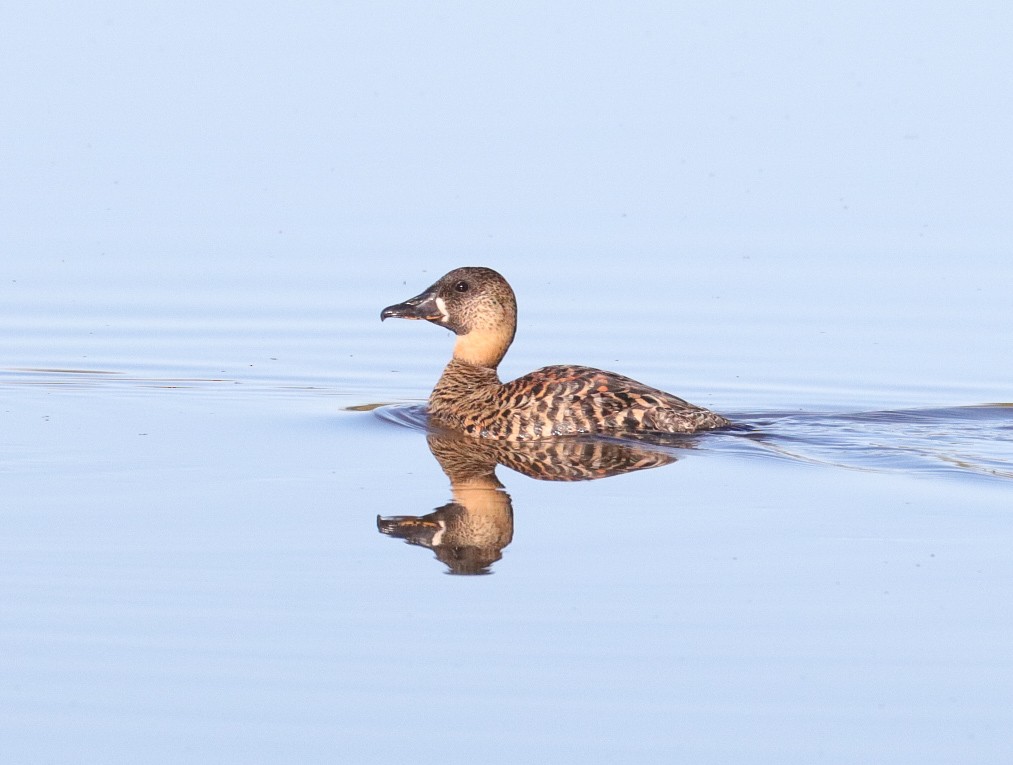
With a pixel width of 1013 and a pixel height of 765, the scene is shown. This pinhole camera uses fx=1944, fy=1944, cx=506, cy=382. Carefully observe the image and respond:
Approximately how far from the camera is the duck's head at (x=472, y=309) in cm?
1223

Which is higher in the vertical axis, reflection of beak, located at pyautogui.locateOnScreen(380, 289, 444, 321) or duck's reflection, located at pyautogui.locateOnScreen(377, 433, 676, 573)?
reflection of beak, located at pyautogui.locateOnScreen(380, 289, 444, 321)

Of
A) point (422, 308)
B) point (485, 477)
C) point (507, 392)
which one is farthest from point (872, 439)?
point (422, 308)

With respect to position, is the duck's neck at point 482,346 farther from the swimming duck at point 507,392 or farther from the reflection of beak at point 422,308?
the reflection of beak at point 422,308

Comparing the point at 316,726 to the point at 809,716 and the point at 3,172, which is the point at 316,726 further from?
the point at 3,172

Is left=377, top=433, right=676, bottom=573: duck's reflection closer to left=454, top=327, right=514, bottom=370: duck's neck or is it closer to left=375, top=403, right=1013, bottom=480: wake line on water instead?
left=375, top=403, right=1013, bottom=480: wake line on water

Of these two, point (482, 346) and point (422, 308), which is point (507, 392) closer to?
point (482, 346)

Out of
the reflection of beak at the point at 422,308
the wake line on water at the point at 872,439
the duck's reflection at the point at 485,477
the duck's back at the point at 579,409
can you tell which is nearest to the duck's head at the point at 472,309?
the reflection of beak at the point at 422,308

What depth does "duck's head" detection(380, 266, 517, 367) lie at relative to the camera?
481 inches

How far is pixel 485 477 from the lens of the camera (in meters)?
10.5

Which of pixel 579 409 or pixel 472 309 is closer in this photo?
pixel 579 409

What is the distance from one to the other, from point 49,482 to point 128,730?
3.71 meters

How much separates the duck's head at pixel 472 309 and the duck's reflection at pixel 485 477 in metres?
0.89

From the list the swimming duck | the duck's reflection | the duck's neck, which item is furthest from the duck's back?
the duck's neck

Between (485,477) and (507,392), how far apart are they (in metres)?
1.23
